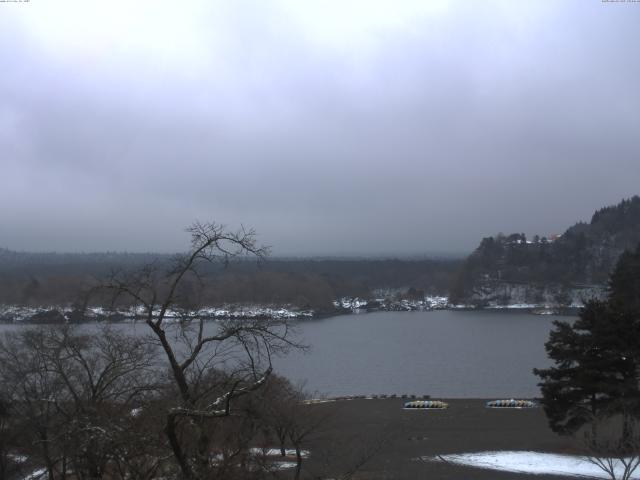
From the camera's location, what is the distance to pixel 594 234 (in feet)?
258

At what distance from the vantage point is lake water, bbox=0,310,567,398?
2239 cm

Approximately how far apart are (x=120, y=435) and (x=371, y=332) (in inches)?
1557

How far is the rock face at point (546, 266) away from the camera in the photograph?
225ft

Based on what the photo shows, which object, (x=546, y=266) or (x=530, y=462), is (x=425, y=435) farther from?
(x=546, y=266)

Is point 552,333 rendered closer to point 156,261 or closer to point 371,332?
point 156,261

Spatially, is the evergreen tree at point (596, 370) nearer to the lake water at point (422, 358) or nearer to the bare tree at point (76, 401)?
the lake water at point (422, 358)

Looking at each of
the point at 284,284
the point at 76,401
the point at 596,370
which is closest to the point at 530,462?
the point at 596,370

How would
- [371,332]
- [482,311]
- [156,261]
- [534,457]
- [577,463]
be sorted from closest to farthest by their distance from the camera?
[156,261] → [577,463] → [534,457] → [371,332] → [482,311]

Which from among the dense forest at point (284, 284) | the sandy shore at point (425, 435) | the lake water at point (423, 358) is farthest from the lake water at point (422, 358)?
the dense forest at point (284, 284)

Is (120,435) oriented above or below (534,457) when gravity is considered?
above

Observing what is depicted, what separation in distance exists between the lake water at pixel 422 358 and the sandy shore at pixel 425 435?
2.29m

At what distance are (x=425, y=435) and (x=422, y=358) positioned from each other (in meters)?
16.2

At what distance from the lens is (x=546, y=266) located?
238 ft

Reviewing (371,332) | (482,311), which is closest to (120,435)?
(371,332)
